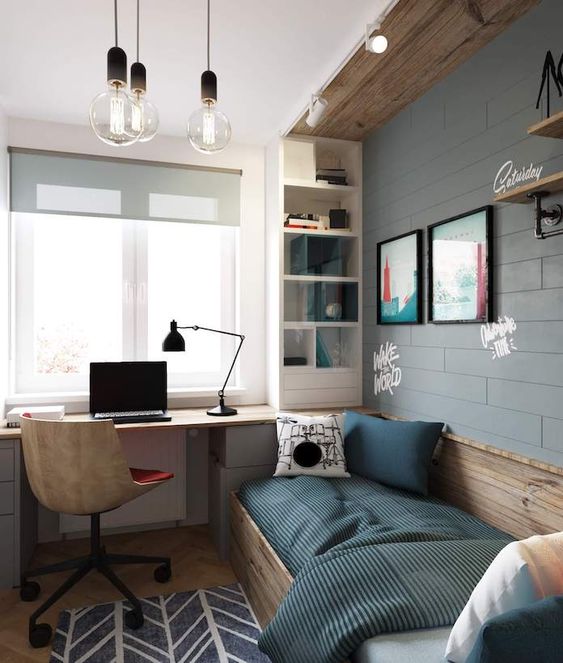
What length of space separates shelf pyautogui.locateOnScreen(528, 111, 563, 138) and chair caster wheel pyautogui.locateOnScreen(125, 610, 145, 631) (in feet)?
7.94

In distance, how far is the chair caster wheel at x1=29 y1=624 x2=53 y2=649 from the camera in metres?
2.03

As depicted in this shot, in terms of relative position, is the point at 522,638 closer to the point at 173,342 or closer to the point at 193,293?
the point at 173,342

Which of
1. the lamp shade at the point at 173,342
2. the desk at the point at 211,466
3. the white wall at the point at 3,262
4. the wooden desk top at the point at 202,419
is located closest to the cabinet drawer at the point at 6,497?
the desk at the point at 211,466

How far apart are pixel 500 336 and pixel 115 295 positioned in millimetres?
2278

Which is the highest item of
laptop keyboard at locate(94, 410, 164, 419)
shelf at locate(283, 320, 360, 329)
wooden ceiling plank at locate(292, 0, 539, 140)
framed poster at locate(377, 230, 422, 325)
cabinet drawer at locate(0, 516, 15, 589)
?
wooden ceiling plank at locate(292, 0, 539, 140)

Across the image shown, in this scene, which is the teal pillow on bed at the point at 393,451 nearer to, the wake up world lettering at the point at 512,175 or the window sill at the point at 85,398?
the window sill at the point at 85,398

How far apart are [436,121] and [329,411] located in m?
1.73

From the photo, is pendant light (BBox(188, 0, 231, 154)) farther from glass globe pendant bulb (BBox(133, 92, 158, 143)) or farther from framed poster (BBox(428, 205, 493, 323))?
framed poster (BBox(428, 205, 493, 323))

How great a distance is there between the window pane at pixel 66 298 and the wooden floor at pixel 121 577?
3.19 ft

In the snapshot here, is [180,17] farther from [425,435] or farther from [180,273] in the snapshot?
[425,435]

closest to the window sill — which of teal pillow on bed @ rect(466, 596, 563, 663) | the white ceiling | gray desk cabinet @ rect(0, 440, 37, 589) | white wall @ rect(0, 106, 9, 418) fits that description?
white wall @ rect(0, 106, 9, 418)

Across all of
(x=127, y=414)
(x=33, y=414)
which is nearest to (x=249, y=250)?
(x=127, y=414)

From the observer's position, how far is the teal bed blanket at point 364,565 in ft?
4.53

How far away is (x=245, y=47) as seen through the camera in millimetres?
2322
